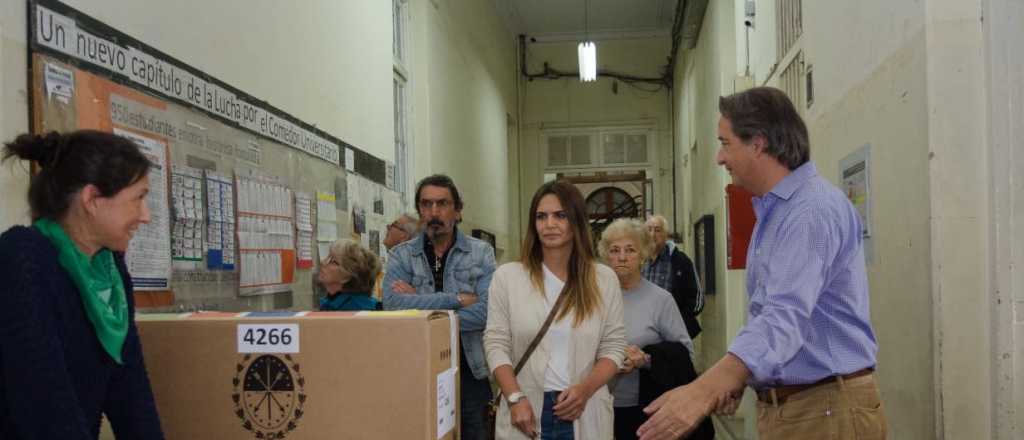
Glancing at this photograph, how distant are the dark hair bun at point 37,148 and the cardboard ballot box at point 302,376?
1.29ft

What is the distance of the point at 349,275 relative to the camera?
3.14m

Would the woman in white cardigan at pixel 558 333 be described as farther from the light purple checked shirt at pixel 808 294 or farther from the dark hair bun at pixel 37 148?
the dark hair bun at pixel 37 148

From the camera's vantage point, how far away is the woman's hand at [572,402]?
2250 mm

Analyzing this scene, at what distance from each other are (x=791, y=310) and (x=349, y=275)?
1.98 m

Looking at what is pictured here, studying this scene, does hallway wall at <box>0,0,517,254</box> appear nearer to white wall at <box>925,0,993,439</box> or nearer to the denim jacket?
the denim jacket

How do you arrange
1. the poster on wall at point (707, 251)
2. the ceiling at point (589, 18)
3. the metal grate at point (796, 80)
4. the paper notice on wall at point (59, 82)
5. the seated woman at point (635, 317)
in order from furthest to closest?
the ceiling at point (589, 18)
the poster on wall at point (707, 251)
the metal grate at point (796, 80)
the seated woman at point (635, 317)
the paper notice on wall at point (59, 82)

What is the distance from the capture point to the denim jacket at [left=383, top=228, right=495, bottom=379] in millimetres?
2742

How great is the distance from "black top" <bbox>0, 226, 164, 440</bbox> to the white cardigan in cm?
122

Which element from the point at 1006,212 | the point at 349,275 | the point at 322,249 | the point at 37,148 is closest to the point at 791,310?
the point at 1006,212

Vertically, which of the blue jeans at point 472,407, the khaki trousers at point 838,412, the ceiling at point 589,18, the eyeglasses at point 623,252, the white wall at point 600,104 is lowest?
the blue jeans at point 472,407

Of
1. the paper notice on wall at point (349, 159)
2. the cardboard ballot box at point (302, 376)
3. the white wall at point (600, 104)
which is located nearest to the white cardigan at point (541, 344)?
the cardboard ballot box at point (302, 376)

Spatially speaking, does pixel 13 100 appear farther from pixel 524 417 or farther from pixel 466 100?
pixel 466 100

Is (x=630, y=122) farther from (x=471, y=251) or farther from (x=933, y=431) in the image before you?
(x=933, y=431)

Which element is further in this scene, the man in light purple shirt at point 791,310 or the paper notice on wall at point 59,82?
the paper notice on wall at point 59,82
